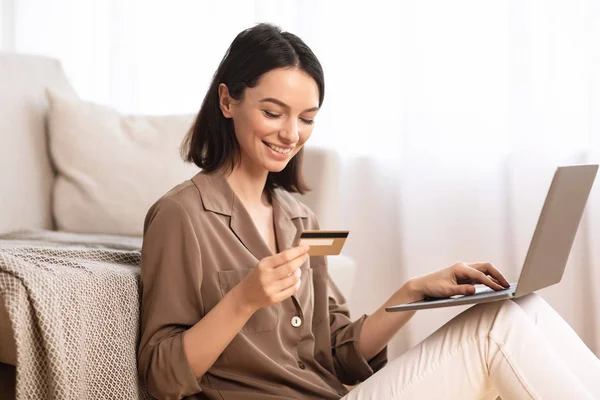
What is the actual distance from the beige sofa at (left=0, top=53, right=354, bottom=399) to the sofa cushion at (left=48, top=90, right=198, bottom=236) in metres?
0.04

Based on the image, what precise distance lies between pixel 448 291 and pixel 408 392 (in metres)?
0.24

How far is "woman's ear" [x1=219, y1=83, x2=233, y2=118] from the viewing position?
1.45 meters

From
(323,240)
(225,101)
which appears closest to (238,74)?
(225,101)

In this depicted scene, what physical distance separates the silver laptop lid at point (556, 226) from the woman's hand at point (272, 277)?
0.37 meters

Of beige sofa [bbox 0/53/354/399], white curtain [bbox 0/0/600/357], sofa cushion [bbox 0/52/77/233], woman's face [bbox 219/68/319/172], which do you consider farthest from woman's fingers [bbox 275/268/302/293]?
white curtain [bbox 0/0/600/357]

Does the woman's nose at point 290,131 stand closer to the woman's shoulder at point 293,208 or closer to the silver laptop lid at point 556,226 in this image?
the woman's shoulder at point 293,208

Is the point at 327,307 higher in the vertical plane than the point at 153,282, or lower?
lower

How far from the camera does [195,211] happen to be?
52.5 inches

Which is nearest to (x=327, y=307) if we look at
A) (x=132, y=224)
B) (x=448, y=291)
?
(x=448, y=291)

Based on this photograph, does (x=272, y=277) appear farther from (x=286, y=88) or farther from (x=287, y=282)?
(x=286, y=88)

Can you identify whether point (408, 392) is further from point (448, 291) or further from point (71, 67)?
point (71, 67)

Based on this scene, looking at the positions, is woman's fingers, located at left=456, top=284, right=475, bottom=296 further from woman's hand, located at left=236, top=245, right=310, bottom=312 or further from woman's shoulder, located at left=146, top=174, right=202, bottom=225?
woman's shoulder, located at left=146, top=174, right=202, bottom=225

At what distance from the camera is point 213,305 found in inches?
52.0

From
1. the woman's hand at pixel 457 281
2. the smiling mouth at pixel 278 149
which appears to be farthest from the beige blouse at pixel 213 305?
the woman's hand at pixel 457 281
